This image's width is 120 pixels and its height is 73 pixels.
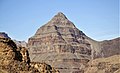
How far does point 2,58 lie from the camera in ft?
102

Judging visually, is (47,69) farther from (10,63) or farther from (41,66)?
(10,63)

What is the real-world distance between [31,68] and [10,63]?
252 cm

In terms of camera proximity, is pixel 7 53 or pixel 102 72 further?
pixel 102 72

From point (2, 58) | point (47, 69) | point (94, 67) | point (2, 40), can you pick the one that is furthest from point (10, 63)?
point (94, 67)

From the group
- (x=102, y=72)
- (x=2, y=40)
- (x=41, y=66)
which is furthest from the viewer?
(x=102, y=72)

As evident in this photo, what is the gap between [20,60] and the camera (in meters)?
33.8

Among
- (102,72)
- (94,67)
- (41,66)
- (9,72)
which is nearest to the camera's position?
(9,72)

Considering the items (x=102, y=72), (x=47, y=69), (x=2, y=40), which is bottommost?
(x=102, y=72)

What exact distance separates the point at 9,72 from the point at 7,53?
186 centimetres

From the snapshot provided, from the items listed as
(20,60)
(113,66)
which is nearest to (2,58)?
(20,60)

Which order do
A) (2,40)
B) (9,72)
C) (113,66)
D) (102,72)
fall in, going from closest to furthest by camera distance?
(9,72)
(2,40)
(113,66)
(102,72)

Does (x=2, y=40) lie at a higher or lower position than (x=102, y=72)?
higher

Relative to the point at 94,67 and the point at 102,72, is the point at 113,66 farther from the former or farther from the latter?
the point at 94,67

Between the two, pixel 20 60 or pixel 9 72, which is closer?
pixel 9 72
